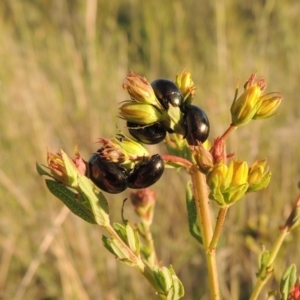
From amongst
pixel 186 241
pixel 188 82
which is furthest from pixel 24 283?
pixel 188 82

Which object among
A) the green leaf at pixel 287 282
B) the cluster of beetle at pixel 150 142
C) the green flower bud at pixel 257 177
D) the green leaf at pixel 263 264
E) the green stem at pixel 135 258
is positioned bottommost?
the green leaf at pixel 287 282

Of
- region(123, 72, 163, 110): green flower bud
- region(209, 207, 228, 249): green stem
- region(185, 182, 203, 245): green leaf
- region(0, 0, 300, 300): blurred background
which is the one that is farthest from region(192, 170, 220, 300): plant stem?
region(0, 0, 300, 300): blurred background

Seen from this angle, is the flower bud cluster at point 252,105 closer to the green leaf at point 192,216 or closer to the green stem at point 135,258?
the green leaf at point 192,216

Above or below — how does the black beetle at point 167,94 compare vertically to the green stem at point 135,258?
above

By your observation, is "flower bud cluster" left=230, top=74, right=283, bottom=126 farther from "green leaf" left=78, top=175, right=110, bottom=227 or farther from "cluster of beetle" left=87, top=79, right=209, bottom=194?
"green leaf" left=78, top=175, right=110, bottom=227

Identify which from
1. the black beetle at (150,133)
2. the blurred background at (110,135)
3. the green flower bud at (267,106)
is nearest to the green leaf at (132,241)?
the black beetle at (150,133)

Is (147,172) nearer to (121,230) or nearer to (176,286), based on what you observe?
(121,230)

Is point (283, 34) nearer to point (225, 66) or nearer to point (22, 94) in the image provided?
point (225, 66)

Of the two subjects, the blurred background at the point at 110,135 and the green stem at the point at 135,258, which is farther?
the blurred background at the point at 110,135
